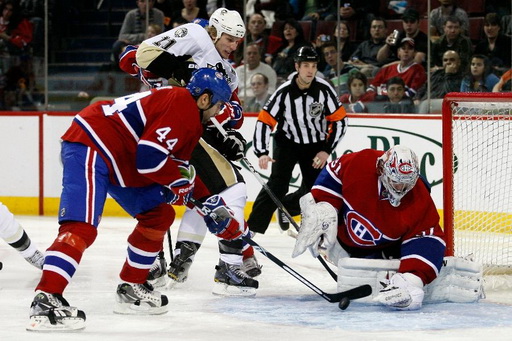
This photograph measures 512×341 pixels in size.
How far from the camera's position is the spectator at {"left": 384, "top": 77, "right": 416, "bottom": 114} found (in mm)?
6656

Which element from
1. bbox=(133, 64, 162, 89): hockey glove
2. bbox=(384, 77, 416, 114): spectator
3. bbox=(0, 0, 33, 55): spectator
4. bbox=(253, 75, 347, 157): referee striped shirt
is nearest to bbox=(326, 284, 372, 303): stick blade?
bbox=(133, 64, 162, 89): hockey glove

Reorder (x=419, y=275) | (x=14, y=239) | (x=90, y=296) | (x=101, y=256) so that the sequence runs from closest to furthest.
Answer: (x=419, y=275) < (x=90, y=296) < (x=14, y=239) < (x=101, y=256)

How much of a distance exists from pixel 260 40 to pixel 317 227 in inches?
137

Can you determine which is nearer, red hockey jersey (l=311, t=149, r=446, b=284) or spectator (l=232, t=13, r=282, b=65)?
red hockey jersey (l=311, t=149, r=446, b=284)

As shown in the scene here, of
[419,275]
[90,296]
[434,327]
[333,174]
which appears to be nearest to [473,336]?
[434,327]

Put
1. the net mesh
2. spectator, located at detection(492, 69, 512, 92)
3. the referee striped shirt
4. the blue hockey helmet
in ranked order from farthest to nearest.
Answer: spectator, located at detection(492, 69, 512, 92), the referee striped shirt, the net mesh, the blue hockey helmet

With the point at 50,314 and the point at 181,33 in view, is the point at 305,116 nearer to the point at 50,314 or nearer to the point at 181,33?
the point at 181,33

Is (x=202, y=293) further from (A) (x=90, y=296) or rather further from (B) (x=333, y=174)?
(B) (x=333, y=174)

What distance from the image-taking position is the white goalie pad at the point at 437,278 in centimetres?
387

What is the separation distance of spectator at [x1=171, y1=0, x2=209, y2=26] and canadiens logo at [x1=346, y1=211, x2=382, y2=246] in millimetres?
3617

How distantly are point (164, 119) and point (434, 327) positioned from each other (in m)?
1.12

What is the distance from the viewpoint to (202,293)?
4180 millimetres

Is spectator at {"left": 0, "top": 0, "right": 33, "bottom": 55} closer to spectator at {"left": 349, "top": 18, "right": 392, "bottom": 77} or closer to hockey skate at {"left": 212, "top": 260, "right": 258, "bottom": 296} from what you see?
spectator at {"left": 349, "top": 18, "right": 392, "bottom": 77}

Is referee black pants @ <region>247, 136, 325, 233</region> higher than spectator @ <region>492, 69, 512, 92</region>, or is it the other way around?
spectator @ <region>492, 69, 512, 92</region>
